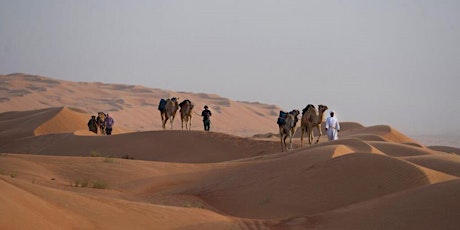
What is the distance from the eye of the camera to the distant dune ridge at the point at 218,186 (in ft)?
28.0

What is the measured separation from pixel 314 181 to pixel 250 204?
1.58 meters

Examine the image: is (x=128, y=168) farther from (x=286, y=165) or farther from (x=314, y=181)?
(x=314, y=181)

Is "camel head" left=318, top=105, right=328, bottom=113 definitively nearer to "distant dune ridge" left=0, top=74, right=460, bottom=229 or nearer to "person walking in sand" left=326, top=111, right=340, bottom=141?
"person walking in sand" left=326, top=111, right=340, bottom=141

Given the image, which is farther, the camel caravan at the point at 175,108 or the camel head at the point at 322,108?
the camel caravan at the point at 175,108

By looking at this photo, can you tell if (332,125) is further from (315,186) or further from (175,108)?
(315,186)

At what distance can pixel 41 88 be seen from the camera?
82.8 m

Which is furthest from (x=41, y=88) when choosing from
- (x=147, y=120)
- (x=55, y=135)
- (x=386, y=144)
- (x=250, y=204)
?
(x=250, y=204)

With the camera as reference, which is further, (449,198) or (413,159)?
(413,159)

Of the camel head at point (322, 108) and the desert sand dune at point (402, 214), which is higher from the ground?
the camel head at point (322, 108)

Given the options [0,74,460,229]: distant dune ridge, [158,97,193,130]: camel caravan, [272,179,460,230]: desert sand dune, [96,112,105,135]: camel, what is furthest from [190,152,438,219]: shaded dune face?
[96,112,105,135]: camel

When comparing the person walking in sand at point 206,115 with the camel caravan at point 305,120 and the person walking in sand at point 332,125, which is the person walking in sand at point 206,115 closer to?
the camel caravan at point 305,120

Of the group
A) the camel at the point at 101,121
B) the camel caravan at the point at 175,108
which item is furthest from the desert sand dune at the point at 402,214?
the camel at the point at 101,121

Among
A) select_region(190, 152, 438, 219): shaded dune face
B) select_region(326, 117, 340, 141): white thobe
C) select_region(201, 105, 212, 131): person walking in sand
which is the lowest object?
select_region(190, 152, 438, 219): shaded dune face

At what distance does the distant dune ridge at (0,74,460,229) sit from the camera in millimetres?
8523
